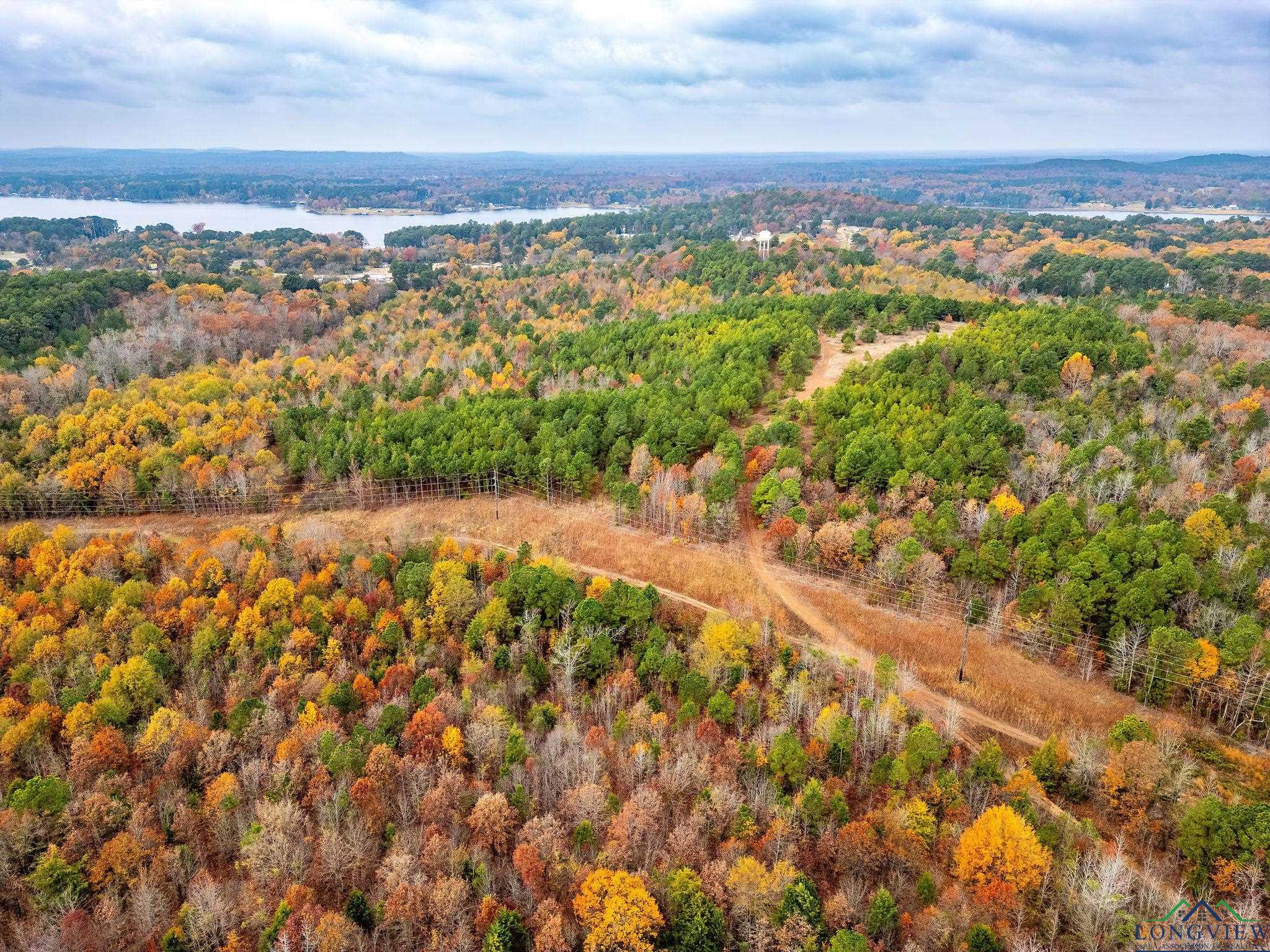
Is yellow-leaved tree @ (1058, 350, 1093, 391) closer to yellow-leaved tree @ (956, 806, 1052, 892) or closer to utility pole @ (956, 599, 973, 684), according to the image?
utility pole @ (956, 599, 973, 684)

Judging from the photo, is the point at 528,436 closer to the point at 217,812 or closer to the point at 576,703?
the point at 576,703

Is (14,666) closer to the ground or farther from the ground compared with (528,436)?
closer to the ground

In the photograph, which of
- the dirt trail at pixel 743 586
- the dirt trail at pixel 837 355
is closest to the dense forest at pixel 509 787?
the dirt trail at pixel 743 586

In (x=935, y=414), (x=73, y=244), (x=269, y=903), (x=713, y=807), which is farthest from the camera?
(x=73, y=244)

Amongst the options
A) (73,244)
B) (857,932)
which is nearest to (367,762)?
(857,932)


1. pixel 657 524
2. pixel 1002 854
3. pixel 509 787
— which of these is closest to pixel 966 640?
pixel 1002 854

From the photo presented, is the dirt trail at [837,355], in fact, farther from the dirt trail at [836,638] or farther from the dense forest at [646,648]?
the dirt trail at [836,638]
